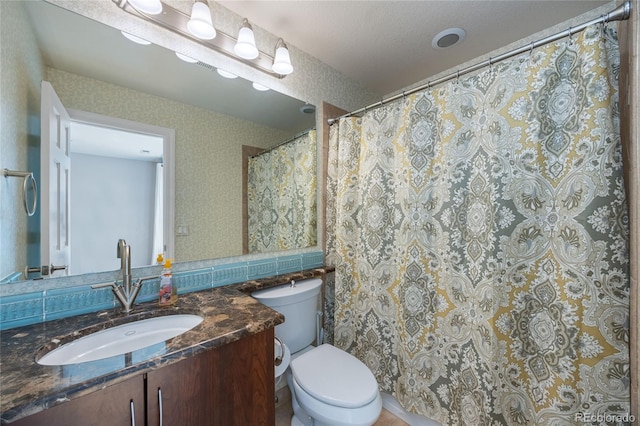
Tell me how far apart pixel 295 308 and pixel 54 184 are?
1.20 m

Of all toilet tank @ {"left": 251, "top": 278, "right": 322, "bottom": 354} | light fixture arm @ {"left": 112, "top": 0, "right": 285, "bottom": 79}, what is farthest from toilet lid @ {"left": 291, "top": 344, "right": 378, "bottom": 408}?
light fixture arm @ {"left": 112, "top": 0, "right": 285, "bottom": 79}

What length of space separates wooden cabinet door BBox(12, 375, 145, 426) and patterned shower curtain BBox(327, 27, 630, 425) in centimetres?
123

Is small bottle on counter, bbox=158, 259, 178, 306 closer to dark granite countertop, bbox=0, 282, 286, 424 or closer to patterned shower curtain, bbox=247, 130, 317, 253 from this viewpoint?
dark granite countertop, bbox=0, 282, 286, 424

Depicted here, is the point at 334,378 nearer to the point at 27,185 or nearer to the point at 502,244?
the point at 502,244

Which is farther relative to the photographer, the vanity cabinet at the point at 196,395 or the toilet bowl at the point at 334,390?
the toilet bowl at the point at 334,390

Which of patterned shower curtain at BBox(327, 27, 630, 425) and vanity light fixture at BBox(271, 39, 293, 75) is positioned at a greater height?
vanity light fixture at BBox(271, 39, 293, 75)

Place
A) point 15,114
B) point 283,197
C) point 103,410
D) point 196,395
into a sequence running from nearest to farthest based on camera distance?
point 103,410
point 196,395
point 15,114
point 283,197

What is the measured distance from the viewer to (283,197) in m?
1.71

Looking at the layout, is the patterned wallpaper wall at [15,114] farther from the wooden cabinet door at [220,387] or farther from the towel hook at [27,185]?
the wooden cabinet door at [220,387]

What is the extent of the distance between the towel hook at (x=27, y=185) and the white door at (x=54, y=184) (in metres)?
0.02

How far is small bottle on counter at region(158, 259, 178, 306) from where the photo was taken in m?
1.06

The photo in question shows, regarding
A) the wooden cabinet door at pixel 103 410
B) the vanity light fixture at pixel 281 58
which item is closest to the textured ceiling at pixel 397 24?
the vanity light fixture at pixel 281 58

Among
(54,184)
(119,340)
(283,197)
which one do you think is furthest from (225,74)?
(119,340)

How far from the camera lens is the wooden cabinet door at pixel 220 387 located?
2.32ft
